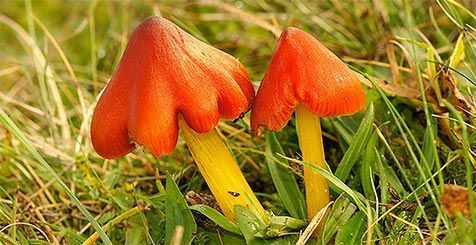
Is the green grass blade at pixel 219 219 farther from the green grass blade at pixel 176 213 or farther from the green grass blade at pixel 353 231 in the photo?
the green grass blade at pixel 353 231

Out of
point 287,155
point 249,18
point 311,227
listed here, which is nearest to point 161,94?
point 311,227

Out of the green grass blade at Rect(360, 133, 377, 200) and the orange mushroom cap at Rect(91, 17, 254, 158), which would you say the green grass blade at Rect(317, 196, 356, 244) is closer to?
the green grass blade at Rect(360, 133, 377, 200)

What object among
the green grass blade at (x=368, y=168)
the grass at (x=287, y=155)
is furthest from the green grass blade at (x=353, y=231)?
the green grass blade at (x=368, y=168)

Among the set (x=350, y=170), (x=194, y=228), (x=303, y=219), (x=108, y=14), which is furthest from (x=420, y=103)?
(x=108, y=14)

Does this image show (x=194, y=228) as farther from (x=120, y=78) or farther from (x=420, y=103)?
(x=420, y=103)

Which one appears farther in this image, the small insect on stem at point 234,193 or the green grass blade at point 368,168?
the green grass blade at point 368,168

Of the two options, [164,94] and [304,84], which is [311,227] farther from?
[164,94]

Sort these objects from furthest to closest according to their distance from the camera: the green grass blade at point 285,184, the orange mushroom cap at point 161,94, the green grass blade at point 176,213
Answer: the green grass blade at point 285,184
the green grass blade at point 176,213
the orange mushroom cap at point 161,94
